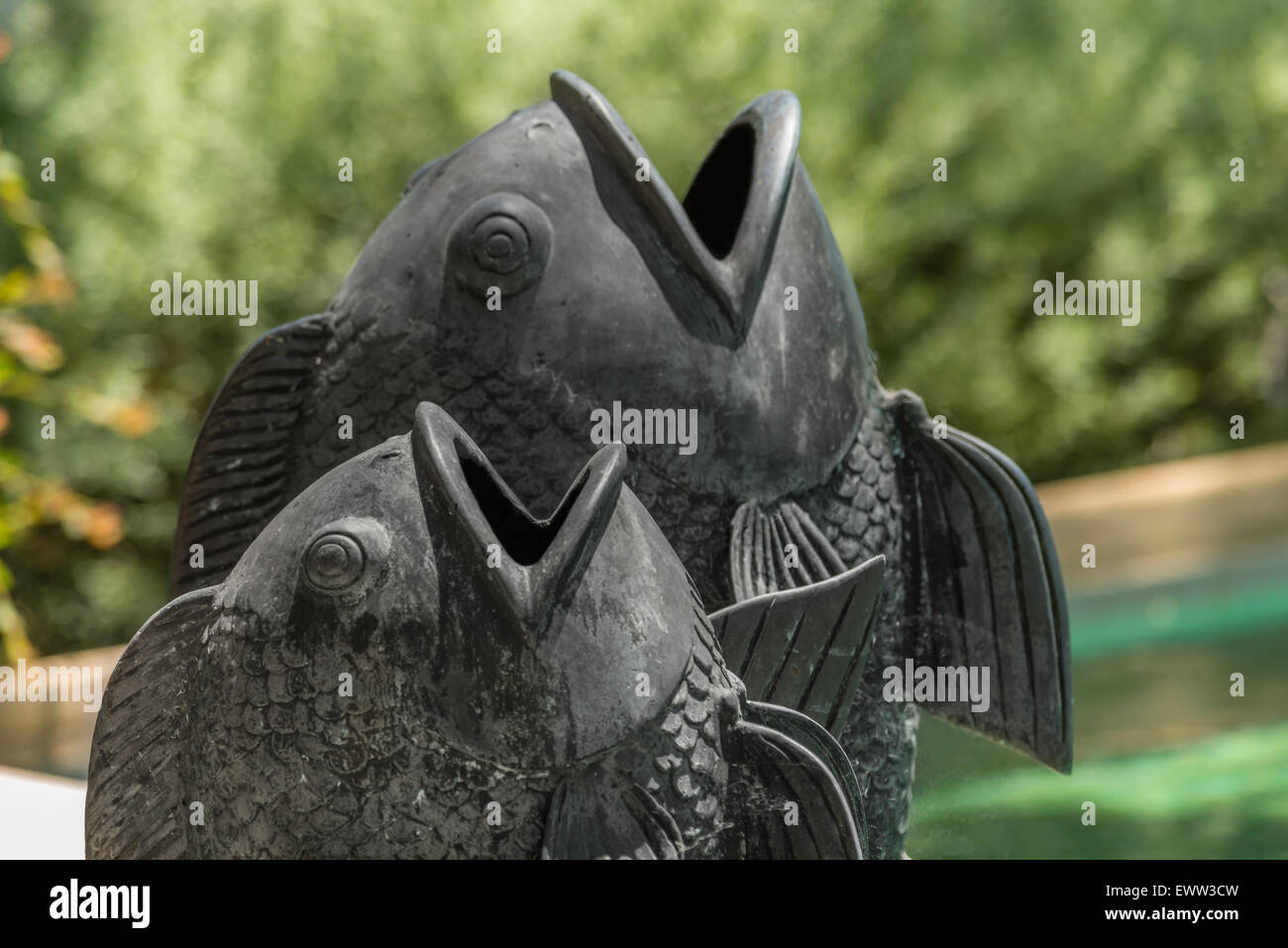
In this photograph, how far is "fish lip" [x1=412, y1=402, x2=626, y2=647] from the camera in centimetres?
136

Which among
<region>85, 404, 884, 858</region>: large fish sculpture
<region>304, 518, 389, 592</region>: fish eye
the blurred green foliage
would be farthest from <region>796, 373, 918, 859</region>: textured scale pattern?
the blurred green foliage

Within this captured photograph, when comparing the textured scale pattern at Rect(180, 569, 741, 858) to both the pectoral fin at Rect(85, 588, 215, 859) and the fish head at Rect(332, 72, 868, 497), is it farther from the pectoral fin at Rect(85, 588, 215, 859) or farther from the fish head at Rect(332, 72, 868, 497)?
the fish head at Rect(332, 72, 868, 497)

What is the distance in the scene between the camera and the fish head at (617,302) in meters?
1.78

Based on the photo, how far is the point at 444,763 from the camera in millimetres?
1371

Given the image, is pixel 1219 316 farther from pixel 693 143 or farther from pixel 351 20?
pixel 351 20

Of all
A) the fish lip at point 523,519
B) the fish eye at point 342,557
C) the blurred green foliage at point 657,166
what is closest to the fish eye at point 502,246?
the fish lip at point 523,519

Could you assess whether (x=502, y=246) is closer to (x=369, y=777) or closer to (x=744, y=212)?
(x=744, y=212)

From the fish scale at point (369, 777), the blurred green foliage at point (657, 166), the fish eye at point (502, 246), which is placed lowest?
the fish scale at point (369, 777)

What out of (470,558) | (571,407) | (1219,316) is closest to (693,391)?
(571,407)

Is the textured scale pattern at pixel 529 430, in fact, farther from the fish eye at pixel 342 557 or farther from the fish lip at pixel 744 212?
the fish eye at pixel 342 557

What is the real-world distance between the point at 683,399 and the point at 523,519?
13.9 inches

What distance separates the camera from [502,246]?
1785 millimetres

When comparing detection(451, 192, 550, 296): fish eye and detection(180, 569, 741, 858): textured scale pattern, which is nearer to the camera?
detection(180, 569, 741, 858): textured scale pattern
